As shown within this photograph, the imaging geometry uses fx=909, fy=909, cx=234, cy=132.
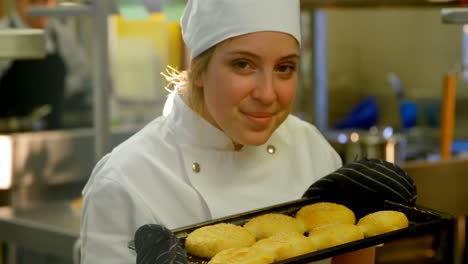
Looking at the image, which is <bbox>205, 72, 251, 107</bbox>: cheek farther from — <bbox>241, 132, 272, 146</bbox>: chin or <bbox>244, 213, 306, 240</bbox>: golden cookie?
<bbox>244, 213, 306, 240</bbox>: golden cookie

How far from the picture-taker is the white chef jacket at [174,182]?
1468 mm

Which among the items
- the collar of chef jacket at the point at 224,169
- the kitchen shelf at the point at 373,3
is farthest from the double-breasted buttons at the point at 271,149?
the kitchen shelf at the point at 373,3

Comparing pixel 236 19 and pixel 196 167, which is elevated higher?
pixel 236 19

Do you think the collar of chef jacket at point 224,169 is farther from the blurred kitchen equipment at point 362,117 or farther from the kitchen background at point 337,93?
the blurred kitchen equipment at point 362,117

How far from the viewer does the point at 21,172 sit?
3158 mm

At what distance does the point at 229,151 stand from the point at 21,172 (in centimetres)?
174

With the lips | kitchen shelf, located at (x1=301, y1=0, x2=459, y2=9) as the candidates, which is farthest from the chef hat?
kitchen shelf, located at (x1=301, y1=0, x2=459, y2=9)

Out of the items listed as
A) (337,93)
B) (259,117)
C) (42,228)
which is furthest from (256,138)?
(337,93)

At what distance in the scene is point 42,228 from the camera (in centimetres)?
259

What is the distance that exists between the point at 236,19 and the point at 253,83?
11 cm

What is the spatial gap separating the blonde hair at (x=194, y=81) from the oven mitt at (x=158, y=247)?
1.35ft

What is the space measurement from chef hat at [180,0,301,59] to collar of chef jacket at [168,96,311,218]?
0.43ft

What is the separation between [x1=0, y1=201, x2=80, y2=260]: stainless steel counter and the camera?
251cm

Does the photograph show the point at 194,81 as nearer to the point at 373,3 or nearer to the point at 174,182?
the point at 174,182
